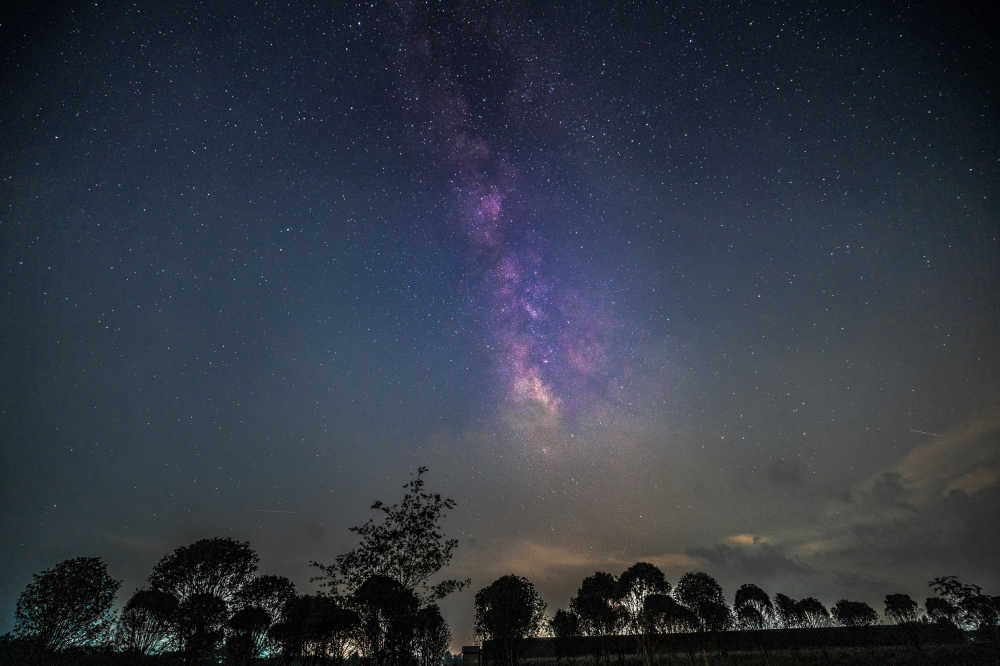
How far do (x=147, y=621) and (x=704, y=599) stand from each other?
70.2 m

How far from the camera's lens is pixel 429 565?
26922 mm

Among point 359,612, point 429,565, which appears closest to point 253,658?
point 359,612

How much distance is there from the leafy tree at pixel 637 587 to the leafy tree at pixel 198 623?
165 ft

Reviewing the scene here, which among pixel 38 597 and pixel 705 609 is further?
pixel 705 609

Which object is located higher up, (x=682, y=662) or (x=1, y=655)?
(x=1, y=655)

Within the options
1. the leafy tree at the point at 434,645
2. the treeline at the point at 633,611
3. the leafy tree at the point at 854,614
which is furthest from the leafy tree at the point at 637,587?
the leafy tree at the point at 854,614

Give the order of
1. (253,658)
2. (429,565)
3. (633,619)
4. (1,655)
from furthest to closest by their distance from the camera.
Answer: (633,619), (253,658), (1,655), (429,565)

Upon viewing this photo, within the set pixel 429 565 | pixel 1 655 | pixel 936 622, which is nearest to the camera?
pixel 429 565

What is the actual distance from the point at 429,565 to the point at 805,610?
90.3 meters

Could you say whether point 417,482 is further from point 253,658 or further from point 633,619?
point 633,619

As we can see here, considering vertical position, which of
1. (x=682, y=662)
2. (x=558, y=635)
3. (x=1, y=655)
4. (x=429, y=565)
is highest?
(x=429, y=565)

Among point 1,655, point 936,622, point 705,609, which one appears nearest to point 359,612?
point 1,655

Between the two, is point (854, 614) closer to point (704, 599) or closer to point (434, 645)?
point (704, 599)

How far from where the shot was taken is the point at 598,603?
64688mm
